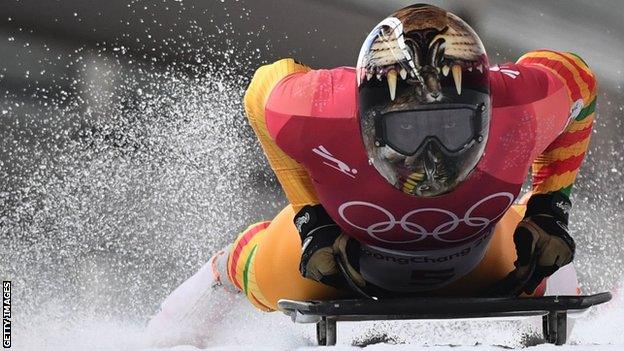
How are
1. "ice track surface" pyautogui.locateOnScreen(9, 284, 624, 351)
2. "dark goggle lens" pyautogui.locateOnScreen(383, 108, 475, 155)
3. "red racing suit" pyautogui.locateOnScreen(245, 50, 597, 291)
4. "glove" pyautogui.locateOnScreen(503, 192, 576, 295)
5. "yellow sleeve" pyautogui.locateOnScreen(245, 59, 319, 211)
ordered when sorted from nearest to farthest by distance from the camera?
"dark goggle lens" pyautogui.locateOnScreen(383, 108, 475, 155) → "red racing suit" pyautogui.locateOnScreen(245, 50, 597, 291) → "glove" pyautogui.locateOnScreen(503, 192, 576, 295) → "yellow sleeve" pyautogui.locateOnScreen(245, 59, 319, 211) → "ice track surface" pyautogui.locateOnScreen(9, 284, 624, 351)

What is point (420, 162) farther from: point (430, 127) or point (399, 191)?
point (399, 191)

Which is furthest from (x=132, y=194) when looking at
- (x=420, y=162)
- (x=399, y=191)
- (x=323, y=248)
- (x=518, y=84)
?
(x=420, y=162)

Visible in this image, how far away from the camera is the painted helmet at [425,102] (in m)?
2.54

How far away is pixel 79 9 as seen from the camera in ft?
19.8

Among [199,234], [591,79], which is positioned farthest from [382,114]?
[199,234]

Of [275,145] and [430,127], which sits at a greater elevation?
[430,127]

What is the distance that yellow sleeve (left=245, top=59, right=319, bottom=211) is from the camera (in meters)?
3.10

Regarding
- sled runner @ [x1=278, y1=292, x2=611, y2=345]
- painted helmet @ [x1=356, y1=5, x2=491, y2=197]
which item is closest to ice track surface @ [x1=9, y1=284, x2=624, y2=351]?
sled runner @ [x1=278, y1=292, x2=611, y2=345]

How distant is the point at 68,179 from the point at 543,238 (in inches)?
133

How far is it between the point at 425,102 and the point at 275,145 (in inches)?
27.4

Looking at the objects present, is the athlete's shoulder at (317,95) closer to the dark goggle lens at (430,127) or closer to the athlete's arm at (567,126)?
the dark goggle lens at (430,127)

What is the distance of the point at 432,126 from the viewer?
2.54m

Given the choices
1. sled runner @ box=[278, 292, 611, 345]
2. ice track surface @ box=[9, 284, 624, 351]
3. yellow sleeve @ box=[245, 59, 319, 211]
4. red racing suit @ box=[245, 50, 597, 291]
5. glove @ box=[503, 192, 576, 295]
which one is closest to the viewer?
sled runner @ box=[278, 292, 611, 345]

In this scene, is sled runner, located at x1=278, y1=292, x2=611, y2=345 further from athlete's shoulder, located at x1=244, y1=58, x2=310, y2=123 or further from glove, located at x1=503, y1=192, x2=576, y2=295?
athlete's shoulder, located at x1=244, y1=58, x2=310, y2=123
